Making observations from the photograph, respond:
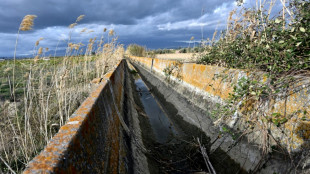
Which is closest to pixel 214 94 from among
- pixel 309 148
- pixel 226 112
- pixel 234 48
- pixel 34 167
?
pixel 234 48

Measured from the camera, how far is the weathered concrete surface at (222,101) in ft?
→ 6.34

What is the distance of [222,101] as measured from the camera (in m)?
3.54

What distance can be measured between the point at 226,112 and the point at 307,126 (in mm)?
916

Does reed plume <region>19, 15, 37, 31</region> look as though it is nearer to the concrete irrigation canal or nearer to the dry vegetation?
the dry vegetation

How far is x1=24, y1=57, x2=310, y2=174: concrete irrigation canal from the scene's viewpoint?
3.86 ft

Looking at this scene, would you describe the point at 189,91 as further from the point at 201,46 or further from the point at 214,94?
the point at 201,46

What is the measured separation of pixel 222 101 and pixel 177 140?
3.91ft

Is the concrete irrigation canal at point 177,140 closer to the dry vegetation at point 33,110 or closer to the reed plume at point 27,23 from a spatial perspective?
the dry vegetation at point 33,110

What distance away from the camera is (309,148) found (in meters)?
1.76

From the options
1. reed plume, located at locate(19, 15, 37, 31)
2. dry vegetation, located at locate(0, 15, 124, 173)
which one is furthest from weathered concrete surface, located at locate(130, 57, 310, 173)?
reed plume, located at locate(19, 15, 37, 31)

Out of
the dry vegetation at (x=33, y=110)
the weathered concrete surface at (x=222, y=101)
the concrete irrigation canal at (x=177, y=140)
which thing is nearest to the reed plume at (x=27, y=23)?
Answer: the dry vegetation at (x=33, y=110)

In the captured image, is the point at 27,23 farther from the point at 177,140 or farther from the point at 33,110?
the point at 177,140

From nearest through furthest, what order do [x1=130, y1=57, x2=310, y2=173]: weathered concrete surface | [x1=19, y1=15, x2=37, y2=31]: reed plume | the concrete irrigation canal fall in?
the concrete irrigation canal < [x1=130, y1=57, x2=310, y2=173]: weathered concrete surface < [x1=19, y1=15, x2=37, y2=31]: reed plume

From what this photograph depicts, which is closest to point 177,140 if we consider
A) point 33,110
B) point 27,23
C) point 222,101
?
point 222,101
